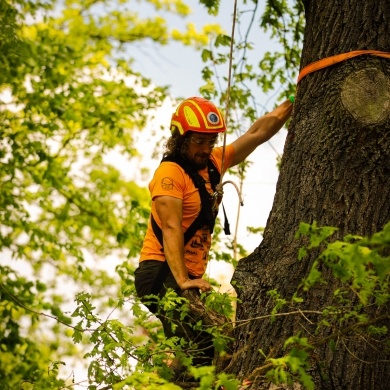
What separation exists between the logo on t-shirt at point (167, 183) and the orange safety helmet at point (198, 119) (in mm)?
395

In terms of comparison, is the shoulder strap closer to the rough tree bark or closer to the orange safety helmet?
the orange safety helmet

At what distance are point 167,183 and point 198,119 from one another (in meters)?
0.51

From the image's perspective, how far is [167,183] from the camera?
4.80 m

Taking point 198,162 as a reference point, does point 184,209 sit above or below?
below

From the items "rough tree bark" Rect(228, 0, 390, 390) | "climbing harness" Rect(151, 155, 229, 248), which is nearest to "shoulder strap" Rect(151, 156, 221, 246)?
"climbing harness" Rect(151, 155, 229, 248)

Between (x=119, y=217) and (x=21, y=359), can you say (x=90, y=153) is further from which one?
(x=21, y=359)

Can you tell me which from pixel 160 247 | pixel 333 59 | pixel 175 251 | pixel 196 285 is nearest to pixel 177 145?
pixel 160 247

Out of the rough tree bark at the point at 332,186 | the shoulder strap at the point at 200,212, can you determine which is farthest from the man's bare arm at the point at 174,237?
the rough tree bark at the point at 332,186

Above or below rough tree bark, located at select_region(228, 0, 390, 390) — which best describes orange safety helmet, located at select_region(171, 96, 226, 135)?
above

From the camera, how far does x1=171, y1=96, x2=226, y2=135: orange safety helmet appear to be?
5.06 meters

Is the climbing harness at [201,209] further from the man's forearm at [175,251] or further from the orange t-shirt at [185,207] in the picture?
the man's forearm at [175,251]

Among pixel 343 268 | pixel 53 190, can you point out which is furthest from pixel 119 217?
pixel 343 268

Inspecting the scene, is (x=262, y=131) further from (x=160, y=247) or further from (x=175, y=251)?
(x=175, y=251)

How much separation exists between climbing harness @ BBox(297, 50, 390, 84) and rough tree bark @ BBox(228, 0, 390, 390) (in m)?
0.02
